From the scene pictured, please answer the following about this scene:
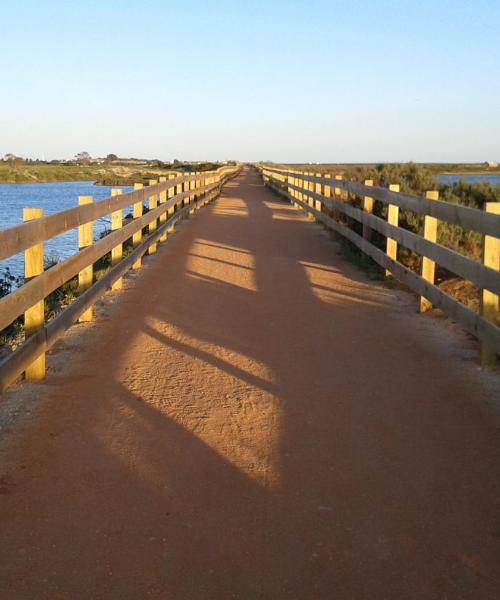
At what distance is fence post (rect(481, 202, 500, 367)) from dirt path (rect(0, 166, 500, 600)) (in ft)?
0.84

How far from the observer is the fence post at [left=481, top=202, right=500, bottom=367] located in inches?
272

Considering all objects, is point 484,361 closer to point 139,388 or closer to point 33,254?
point 139,388

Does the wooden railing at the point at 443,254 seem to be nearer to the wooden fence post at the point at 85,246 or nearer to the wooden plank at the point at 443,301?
the wooden plank at the point at 443,301

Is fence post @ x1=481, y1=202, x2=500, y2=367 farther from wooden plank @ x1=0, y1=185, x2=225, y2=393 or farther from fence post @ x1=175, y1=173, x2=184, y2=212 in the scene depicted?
fence post @ x1=175, y1=173, x2=184, y2=212

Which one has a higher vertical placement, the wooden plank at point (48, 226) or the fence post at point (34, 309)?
the wooden plank at point (48, 226)

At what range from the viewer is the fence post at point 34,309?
255 inches

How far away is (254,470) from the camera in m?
4.86

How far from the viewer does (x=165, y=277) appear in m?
12.2

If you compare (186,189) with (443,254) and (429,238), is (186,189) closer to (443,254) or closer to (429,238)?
(429,238)

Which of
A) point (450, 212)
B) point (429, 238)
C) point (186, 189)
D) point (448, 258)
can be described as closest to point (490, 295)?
point (448, 258)

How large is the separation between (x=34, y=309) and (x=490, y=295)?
12.0ft

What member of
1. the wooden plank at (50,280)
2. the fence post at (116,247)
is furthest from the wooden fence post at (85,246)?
the fence post at (116,247)

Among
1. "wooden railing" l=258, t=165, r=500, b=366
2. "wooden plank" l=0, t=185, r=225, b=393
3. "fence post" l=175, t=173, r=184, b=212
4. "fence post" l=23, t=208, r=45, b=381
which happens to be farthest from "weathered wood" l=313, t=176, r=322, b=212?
"fence post" l=23, t=208, r=45, b=381

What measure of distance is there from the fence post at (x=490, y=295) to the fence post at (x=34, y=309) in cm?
358
